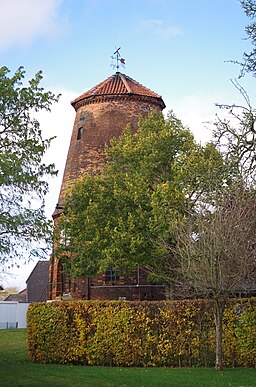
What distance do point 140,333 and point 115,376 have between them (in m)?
2.85

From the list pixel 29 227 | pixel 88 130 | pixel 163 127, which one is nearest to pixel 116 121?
pixel 88 130

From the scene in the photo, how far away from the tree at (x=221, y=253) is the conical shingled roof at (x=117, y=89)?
17958 mm

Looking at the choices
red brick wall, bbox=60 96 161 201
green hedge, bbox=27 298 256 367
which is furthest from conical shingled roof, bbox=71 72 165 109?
green hedge, bbox=27 298 256 367

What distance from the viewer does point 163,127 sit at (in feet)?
86.5

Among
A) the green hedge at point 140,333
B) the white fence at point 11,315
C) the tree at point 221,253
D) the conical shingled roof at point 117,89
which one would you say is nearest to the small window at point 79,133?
the conical shingled roof at point 117,89

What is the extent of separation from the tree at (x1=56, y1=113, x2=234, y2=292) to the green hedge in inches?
152

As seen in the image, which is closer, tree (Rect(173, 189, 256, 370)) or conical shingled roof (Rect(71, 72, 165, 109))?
tree (Rect(173, 189, 256, 370))

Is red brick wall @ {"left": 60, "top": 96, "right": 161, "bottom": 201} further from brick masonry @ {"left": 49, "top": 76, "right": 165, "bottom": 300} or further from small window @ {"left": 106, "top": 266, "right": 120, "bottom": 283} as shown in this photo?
small window @ {"left": 106, "top": 266, "right": 120, "bottom": 283}

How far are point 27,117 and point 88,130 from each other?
55.6 feet

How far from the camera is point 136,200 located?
24.5 metres

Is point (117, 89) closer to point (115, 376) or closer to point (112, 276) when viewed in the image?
point (112, 276)

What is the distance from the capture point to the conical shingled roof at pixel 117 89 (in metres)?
34.3

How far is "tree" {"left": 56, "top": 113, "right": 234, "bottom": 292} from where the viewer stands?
2341 cm

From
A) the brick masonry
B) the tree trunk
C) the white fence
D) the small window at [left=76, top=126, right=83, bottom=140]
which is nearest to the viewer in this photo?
the tree trunk
